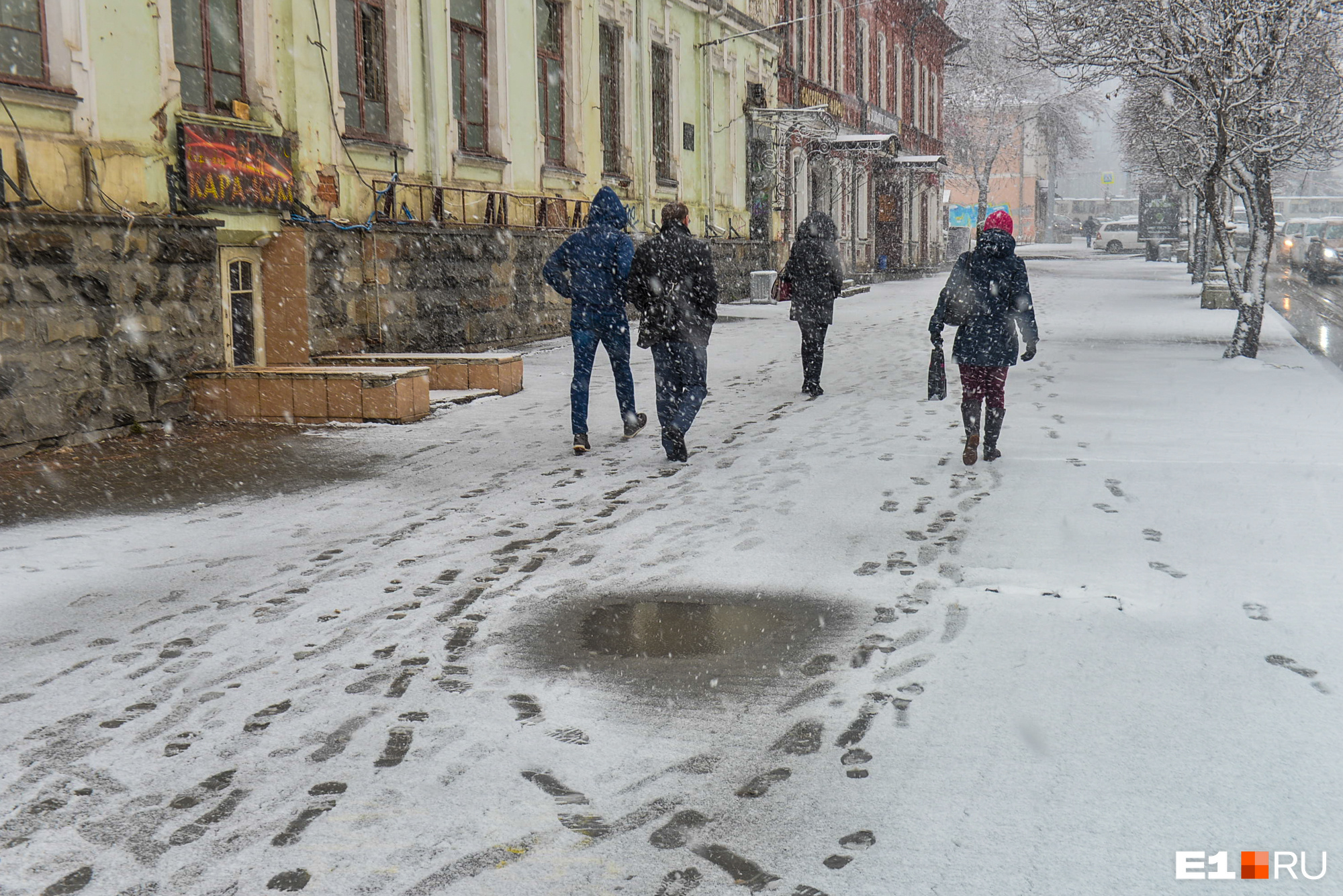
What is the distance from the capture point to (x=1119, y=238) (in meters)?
71.4

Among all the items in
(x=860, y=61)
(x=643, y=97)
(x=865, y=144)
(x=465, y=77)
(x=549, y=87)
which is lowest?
(x=465, y=77)

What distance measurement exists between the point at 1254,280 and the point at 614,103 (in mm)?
10559

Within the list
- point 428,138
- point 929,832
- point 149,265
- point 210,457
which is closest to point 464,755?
point 929,832

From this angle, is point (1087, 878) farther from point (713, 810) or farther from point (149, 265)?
point (149, 265)

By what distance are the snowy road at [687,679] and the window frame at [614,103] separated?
12.8 metres

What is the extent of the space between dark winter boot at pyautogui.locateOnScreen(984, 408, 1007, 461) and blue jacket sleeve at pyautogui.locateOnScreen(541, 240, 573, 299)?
3042 mm

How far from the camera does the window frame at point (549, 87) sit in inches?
715

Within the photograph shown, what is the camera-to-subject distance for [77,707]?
426 cm

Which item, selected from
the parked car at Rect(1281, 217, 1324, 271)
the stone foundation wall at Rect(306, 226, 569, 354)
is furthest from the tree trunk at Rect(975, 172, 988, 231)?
the stone foundation wall at Rect(306, 226, 569, 354)

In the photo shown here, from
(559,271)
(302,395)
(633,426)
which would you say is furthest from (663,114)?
(559,271)

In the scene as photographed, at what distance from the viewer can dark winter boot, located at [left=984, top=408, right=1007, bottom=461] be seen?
28.3ft

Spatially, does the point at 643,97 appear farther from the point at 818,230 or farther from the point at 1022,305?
the point at 1022,305

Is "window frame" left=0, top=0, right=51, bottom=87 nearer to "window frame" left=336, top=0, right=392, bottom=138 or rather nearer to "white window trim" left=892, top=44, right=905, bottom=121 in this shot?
"window frame" left=336, top=0, right=392, bottom=138

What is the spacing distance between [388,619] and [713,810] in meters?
2.20
